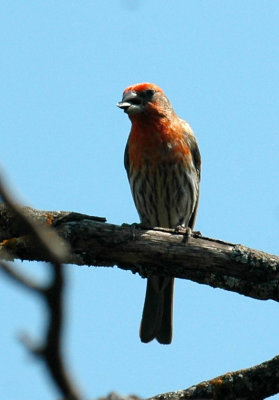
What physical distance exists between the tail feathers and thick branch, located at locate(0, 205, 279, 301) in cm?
245

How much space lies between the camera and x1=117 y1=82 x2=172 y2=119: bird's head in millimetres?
7773

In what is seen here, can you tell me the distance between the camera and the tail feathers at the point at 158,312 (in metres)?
7.34

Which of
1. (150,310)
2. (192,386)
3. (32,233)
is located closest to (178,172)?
(150,310)

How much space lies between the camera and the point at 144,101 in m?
7.89

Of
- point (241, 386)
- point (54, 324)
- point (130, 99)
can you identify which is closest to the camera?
point (54, 324)

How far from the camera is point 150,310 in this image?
7461mm

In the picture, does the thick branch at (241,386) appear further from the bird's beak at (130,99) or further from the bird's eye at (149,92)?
the bird's eye at (149,92)

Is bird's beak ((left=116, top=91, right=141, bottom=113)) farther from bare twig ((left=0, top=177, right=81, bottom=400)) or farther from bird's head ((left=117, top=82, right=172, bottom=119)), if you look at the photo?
bare twig ((left=0, top=177, right=81, bottom=400))

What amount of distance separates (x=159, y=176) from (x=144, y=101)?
3.39 ft

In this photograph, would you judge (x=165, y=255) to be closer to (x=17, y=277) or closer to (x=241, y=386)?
(x=241, y=386)

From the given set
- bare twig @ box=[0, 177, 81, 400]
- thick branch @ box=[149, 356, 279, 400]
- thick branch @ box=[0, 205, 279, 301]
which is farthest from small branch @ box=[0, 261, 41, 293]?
thick branch @ box=[0, 205, 279, 301]

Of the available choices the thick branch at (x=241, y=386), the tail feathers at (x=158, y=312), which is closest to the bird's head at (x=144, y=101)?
the tail feathers at (x=158, y=312)

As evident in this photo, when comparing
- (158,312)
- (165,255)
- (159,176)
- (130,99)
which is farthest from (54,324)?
(130,99)

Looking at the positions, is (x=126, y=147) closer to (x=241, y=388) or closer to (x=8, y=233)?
(x=8, y=233)
